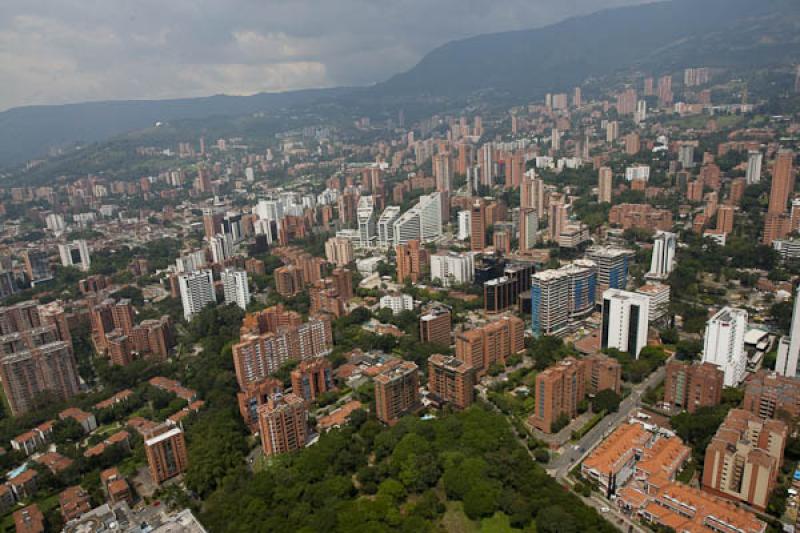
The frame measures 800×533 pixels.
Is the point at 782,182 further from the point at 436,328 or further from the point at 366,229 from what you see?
the point at 366,229

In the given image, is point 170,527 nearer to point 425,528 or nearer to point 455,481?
point 425,528

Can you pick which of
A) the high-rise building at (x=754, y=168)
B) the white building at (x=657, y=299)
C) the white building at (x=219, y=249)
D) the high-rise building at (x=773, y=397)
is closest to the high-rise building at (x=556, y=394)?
the high-rise building at (x=773, y=397)

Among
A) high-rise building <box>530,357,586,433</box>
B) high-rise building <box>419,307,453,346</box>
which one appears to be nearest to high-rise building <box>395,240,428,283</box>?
high-rise building <box>419,307,453,346</box>

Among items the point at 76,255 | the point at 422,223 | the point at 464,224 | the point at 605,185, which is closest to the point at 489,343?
the point at 464,224

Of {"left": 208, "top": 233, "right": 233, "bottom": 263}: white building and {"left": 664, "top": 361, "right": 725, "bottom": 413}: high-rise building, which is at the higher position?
{"left": 208, "top": 233, "right": 233, "bottom": 263}: white building

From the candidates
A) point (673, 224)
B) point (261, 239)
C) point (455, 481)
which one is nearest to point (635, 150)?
point (673, 224)

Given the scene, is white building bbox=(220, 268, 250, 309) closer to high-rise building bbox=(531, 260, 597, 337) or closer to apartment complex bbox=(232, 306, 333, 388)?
apartment complex bbox=(232, 306, 333, 388)

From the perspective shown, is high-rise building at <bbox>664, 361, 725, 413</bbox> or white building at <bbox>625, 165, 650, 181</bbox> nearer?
high-rise building at <bbox>664, 361, 725, 413</bbox>
